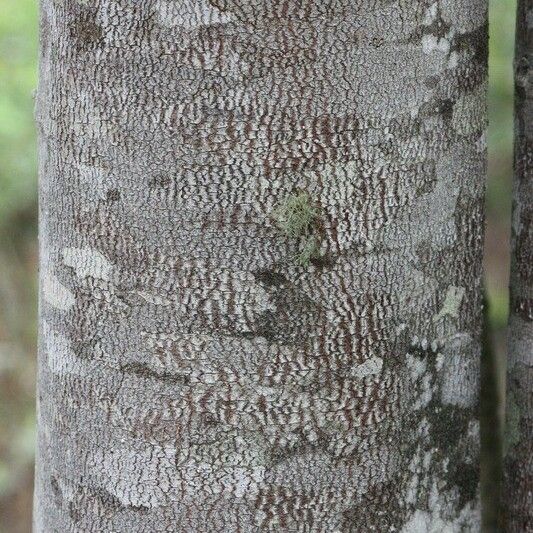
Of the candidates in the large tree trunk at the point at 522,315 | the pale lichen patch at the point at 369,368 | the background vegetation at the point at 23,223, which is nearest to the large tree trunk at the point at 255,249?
the pale lichen patch at the point at 369,368

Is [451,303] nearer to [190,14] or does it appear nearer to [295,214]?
[295,214]

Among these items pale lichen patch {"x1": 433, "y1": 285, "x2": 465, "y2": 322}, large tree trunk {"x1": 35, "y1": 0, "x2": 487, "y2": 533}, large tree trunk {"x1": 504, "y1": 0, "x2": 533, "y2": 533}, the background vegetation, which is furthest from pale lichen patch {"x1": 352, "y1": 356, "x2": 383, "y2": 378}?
the background vegetation

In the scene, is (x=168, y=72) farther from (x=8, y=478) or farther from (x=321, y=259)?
(x=8, y=478)

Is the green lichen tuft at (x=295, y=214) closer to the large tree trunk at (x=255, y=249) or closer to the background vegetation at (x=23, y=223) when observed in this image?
the large tree trunk at (x=255, y=249)

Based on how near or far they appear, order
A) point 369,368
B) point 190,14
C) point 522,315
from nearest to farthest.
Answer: point 190,14 < point 369,368 < point 522,315

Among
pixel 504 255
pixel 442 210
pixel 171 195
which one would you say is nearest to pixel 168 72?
pixel 171 195

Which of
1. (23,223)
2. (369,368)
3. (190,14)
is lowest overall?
(369,368)

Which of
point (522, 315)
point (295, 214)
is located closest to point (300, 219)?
point (295, 214)
